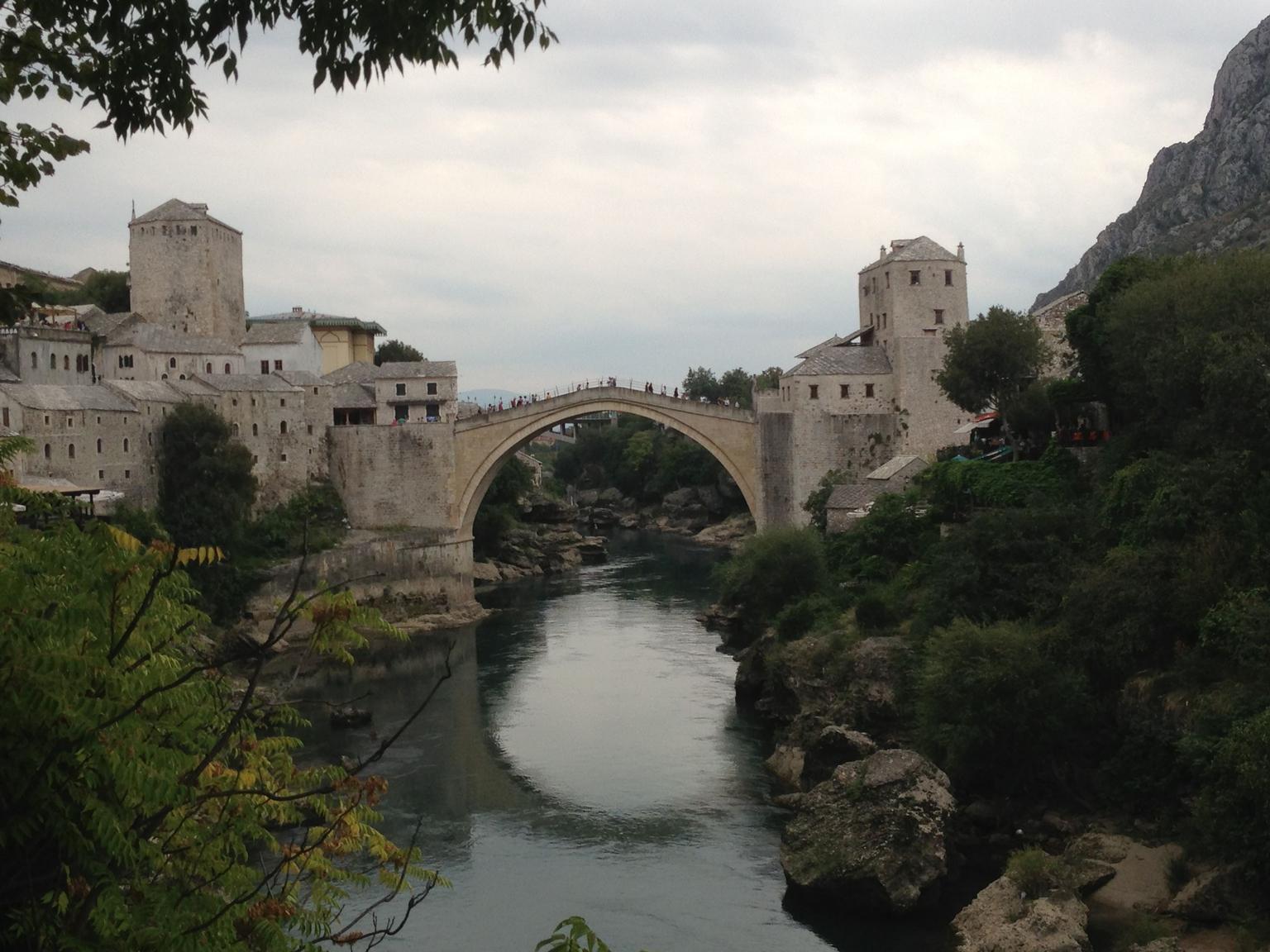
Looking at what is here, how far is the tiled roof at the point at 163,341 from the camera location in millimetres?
40406

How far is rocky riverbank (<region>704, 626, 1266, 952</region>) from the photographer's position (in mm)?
14672

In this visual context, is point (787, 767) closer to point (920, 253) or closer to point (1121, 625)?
point (1121, 625)

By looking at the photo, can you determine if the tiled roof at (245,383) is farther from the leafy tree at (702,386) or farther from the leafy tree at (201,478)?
the leafy tree at (702,386)

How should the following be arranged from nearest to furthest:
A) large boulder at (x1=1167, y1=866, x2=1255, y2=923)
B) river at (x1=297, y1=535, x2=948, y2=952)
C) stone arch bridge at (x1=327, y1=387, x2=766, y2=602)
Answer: large boulder at (x1=1167, y1=866, x2=1255, y2=923) < river at (x1=297, y1=535, x2=948, y2=952) < stone arch bridge at (x1=327, y1=387, x2=766, y2=602)

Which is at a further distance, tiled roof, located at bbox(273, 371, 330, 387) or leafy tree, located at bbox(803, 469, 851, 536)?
tiled roof, located at bbox(273, 371, 330, 387)

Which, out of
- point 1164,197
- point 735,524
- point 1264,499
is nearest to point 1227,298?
point 1264,499

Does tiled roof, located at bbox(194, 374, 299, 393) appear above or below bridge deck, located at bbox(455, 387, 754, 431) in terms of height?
above

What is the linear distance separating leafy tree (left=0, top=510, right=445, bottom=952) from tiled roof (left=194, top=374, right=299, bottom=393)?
3456 cm

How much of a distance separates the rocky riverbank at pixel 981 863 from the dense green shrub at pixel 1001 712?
503mm

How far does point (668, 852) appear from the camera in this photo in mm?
18891

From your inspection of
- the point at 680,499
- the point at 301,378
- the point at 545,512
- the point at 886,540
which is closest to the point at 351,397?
the point at 301,378

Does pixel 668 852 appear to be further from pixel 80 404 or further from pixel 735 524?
pixel 735 524

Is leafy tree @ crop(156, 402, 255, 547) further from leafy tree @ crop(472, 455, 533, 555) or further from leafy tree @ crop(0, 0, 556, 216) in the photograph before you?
leafy tree @ crop(0, 0, 556, 216)

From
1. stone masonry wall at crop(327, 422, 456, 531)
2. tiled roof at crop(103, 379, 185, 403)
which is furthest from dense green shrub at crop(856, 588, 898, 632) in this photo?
tiled roof at crop(103, 379, 185, 403)
